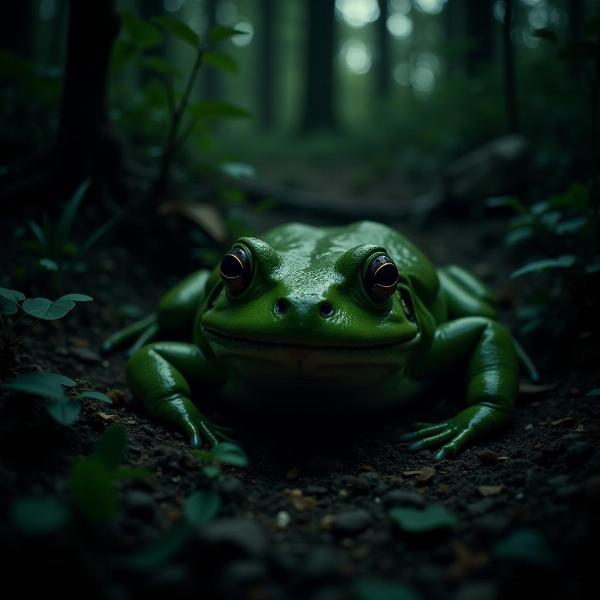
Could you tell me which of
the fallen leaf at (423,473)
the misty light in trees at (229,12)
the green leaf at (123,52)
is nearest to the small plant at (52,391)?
the fallen leaf at (423,473)

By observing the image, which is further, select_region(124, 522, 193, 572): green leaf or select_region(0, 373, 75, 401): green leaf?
select_region(0, 373, 75, 401): green leaf

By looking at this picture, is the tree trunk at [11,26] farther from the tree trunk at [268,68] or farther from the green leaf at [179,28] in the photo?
the tree trunk at [268,68]

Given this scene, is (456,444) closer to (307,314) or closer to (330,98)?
(307,314)

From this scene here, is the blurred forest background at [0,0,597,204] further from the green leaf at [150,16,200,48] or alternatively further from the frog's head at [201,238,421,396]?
the frog's head at [201,238,421,396]

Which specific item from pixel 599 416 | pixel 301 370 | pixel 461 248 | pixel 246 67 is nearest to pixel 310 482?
pixel 301 370

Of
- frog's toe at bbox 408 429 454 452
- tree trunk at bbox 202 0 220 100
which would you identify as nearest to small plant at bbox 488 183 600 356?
frog's toe at bbox 408 429 454 452

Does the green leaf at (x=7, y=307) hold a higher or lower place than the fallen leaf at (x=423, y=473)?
higher

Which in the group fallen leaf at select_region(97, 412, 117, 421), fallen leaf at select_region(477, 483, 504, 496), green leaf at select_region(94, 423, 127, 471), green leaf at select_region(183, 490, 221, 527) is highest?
green leaf at select_region(94, 423, 127, 471)
